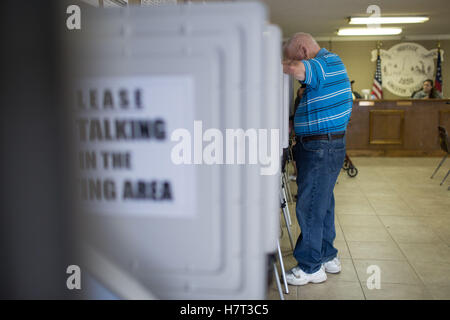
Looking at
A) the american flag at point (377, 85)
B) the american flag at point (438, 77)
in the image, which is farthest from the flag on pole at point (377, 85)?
the american flag at point (438, 77)

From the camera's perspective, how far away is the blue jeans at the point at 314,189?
244 cm

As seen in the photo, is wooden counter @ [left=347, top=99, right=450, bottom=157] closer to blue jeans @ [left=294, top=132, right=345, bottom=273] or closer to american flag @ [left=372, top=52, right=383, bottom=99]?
american flag @ [left=372, top=52, right=383, bottom=99]

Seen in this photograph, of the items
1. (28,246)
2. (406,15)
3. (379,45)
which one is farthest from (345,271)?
(379,45)

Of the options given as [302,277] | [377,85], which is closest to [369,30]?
[377,85]

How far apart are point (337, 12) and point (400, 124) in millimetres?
2392

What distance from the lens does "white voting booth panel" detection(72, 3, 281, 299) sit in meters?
0.78

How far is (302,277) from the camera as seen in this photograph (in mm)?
2637

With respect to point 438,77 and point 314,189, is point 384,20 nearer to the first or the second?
point 438,77

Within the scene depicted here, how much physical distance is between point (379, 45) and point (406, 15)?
3042 millimetres

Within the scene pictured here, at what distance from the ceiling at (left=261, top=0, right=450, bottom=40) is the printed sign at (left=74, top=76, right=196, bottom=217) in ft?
18.4
